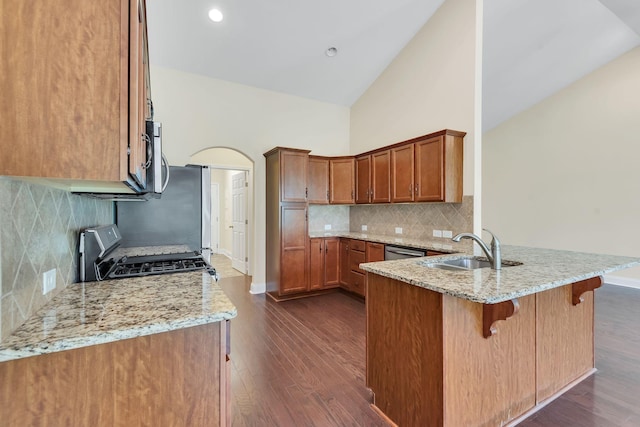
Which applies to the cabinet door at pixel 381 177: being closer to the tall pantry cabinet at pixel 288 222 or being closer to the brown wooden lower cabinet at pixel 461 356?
the tall pantry cabinet at pixel 288 222

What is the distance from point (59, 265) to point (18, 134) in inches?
31.4

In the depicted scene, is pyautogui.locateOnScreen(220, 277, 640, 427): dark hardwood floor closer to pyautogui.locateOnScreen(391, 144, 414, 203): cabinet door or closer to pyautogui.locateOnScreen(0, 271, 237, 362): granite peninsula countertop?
pyautogui.locateOnScreen(0, 271, 237, 362): granite peninsula countertop

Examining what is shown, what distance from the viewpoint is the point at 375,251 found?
4066 millimetres

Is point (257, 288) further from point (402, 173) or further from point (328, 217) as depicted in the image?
point (402, 173)

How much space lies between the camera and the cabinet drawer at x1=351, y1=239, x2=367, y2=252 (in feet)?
14.1

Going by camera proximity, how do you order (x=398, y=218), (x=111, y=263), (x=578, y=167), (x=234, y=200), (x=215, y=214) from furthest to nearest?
(x=215, y=214)
(x=234, y=200)
(x=578, y=167)
(x=398, y=218)
(x=111, y=263)

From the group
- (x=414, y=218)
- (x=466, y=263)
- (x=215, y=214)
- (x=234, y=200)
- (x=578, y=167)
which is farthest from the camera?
(x=215, y=214)

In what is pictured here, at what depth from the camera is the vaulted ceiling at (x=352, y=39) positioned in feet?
11.4

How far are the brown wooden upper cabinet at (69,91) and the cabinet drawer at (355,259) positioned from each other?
3703mm

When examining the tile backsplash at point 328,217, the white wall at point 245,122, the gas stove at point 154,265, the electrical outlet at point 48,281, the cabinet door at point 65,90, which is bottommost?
the gas stove at point 154,265

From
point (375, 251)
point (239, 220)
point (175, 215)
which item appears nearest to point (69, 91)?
point (175, 215)

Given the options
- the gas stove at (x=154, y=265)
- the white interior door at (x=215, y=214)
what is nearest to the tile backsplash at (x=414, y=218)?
the gas stove at (x=154, y=265)

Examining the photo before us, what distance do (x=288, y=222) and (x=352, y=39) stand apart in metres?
2.76

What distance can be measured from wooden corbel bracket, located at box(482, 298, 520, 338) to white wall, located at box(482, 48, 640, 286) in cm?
507
